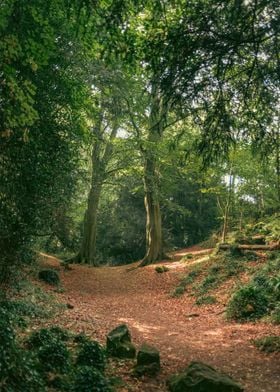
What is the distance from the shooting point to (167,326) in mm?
10688

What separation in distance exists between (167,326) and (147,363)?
14.0 ft

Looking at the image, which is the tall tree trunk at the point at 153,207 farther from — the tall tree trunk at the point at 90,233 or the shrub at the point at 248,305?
the shrub at the point at 248,305

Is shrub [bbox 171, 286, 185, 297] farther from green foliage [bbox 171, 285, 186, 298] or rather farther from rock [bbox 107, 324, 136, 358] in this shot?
rock [bbox 107, 324, 136, 358]

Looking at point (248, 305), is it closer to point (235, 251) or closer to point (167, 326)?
point (167, 326)

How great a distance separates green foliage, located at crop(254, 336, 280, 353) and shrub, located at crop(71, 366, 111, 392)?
4142mm

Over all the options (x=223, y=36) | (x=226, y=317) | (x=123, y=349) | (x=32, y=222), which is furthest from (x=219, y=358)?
(x=223, y=36)

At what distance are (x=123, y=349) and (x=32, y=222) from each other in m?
3.83

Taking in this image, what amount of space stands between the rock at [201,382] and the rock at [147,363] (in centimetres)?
56

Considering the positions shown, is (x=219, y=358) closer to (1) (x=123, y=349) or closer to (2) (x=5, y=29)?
(1) (x=123, y=349)

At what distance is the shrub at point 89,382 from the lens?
4.78m

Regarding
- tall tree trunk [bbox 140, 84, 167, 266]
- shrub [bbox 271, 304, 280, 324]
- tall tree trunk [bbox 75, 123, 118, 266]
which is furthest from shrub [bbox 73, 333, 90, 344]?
tall tree trunk [bbox 75, 123, 118, 266]

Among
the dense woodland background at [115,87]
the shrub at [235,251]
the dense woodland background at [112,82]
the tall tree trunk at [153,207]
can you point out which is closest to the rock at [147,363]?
the dense woodland background at [115,87]

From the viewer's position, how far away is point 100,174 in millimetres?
19031

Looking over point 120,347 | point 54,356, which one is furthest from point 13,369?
point 120,347
